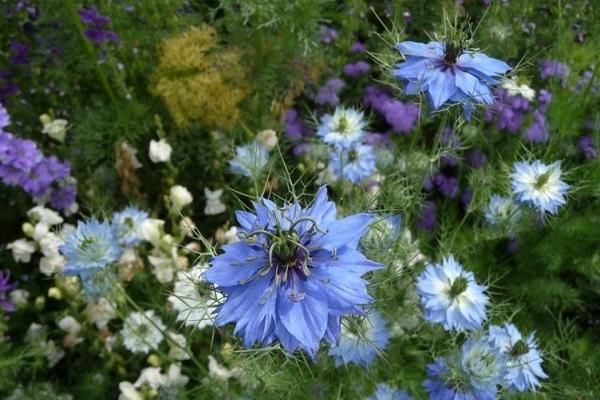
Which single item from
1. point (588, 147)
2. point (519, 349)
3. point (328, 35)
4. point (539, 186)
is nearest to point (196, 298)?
point (519, 349)

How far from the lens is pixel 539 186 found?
1798mm

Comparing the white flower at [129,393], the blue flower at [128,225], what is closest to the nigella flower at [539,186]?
the blue flower at [128,225]

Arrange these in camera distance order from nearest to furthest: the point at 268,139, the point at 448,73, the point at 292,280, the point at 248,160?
the point at 292,280 < the point at 448,73 < the point at 248,160 < the point at 268,139

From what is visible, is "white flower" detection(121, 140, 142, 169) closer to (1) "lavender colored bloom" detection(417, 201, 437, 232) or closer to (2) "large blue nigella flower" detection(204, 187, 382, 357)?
(1) "lavender colored bloom" detection(417, 201, 437, 232)

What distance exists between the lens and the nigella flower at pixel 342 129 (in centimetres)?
196

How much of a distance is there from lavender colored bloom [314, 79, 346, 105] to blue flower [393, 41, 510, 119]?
138 centimetres

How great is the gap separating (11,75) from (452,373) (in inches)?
88.9

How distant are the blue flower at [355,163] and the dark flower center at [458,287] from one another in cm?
60

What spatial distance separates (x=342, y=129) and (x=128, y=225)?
2.42 ft

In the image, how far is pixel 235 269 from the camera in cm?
91

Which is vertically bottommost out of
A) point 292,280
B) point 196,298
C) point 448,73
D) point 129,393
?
point 129,393

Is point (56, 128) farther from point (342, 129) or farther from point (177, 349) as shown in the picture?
point (342, 129)

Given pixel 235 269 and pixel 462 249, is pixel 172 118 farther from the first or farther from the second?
pixel 235 269

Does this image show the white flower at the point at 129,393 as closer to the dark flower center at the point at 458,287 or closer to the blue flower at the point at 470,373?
the blue flower at the point at 470,373
